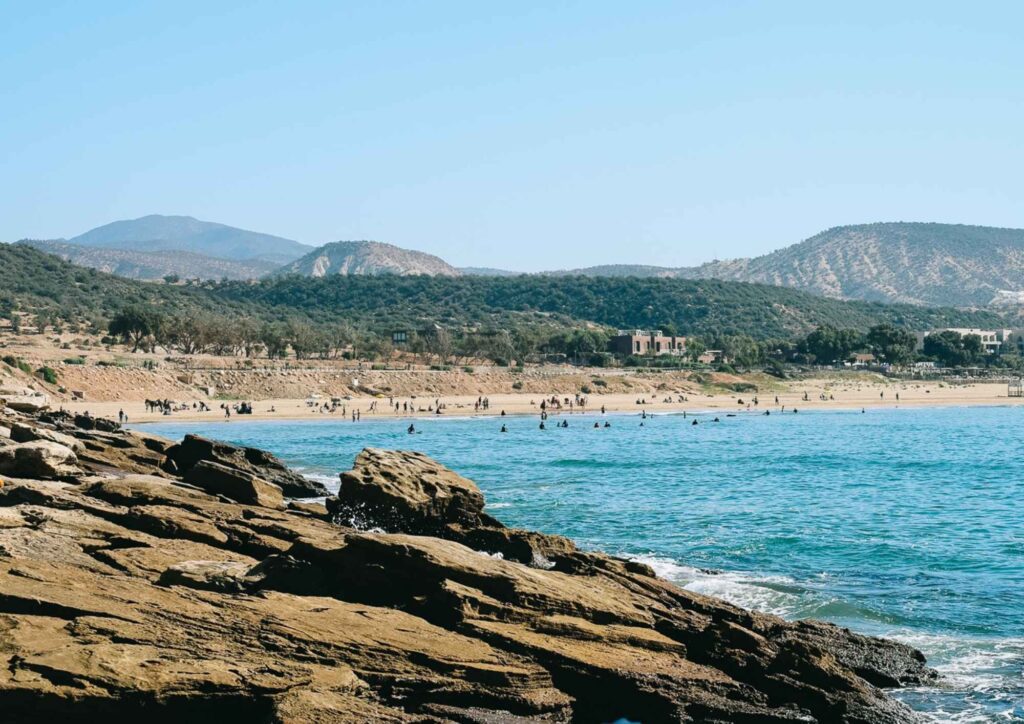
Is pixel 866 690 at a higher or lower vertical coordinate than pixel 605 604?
lower

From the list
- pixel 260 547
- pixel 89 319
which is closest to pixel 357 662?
pixel 260 547

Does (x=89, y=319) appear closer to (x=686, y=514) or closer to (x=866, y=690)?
(x=686, y=514)

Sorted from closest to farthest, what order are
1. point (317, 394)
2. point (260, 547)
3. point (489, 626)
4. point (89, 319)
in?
point (489, 626)
point (260, 547)
point (317, 394)
point (89, 319)

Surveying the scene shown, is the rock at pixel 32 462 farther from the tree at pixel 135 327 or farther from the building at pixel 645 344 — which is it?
the building at pixel 645 344

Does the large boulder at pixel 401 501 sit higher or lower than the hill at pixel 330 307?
lower

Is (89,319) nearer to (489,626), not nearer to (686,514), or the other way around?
(686,514)

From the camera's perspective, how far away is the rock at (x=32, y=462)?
1848 cm

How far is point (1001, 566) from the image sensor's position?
22031mm

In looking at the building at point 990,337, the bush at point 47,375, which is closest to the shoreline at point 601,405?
the bush at point 47,375

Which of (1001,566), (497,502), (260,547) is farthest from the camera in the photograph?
(497,502)

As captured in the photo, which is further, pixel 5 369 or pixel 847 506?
pixel 5 369

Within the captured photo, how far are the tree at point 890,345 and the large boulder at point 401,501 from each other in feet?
394

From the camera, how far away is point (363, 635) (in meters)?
11.2

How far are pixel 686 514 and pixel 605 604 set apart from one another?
16996mm
